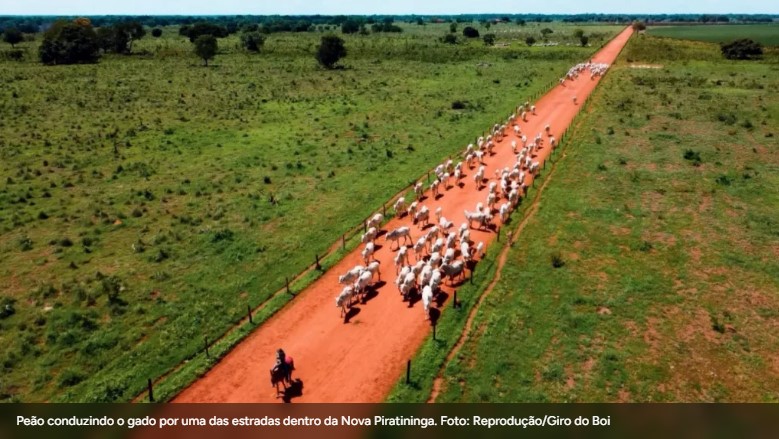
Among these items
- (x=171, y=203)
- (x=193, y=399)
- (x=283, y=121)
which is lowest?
(x=193, y=399)

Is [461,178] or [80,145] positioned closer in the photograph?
[461,178]

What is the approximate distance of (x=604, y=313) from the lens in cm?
2036

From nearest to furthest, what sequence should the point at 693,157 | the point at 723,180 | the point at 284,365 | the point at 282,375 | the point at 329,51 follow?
the point at 284,365 → the point at 282,375 → the point at 723,180 → the point at 693,157 → the point at 329,51

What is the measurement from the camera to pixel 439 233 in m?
26.6

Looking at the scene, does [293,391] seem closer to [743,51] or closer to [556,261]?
[556,261]

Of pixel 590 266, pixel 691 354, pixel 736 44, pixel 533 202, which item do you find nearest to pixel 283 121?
pixel 533 202

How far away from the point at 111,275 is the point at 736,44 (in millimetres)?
122360

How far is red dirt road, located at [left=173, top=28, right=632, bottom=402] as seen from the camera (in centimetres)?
1647

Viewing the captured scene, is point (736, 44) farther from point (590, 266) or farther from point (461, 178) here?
point (590, 266)

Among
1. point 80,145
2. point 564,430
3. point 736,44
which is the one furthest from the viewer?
point 736,44

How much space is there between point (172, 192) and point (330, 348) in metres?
21.9

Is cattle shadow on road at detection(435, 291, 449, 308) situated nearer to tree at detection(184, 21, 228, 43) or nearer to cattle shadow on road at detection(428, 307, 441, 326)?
cattle shadow on road at detection(428, 307, 441, 326)
